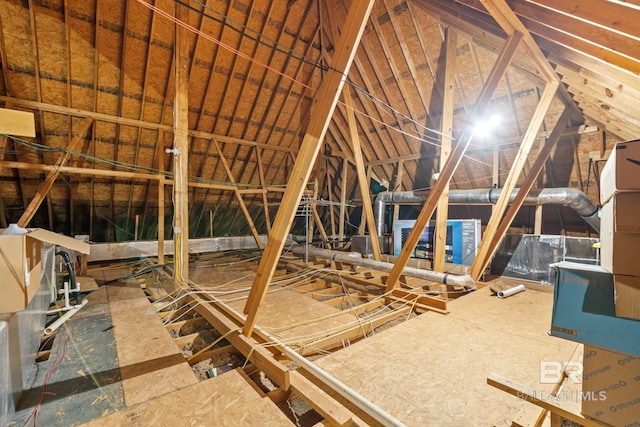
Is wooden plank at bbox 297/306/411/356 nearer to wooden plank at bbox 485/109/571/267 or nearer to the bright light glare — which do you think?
wooden plank at bbox 485/109/571/267

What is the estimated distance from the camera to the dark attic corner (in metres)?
1.36

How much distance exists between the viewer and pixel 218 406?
142 centimetres

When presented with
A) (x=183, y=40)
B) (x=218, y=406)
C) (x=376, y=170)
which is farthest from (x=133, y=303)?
(x=376, y=170)

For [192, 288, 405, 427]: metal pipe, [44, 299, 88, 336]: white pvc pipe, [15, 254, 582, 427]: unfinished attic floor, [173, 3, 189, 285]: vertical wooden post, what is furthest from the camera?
[173, 3, 189, 285]: vertical wooden post

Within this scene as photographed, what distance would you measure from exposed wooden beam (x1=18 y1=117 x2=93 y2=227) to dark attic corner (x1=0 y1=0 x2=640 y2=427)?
0.27ft

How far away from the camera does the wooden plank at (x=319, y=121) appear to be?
166 cm

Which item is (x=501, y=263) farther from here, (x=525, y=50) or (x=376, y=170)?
(x=376, y=170)

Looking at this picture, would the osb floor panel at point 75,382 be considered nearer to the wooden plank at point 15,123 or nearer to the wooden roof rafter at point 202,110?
the wooden plank at point 15,123

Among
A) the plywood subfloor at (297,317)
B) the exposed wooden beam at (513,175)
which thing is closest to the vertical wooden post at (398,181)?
the exposed wooden beam at (513,175)

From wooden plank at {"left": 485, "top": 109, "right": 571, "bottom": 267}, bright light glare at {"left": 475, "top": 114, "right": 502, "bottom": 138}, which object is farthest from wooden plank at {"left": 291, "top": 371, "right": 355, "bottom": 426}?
bright light glare at {"left": 475, "top": 114, "right": 502, "bottom": 138}

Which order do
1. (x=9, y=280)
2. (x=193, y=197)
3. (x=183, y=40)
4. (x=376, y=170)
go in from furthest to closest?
(x=376, y=170), (x=193, y=197), (x=183, y=40), (x=9, y=280)

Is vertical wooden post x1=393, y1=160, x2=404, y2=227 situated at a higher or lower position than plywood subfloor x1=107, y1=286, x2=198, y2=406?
higher

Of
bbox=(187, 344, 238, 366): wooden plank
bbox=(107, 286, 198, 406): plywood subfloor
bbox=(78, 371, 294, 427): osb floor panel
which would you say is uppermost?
bbox=(78, 371, 294, 427): osb floor panel

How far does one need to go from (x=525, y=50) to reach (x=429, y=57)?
83.7 inches
